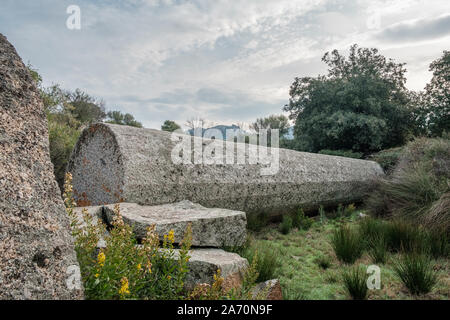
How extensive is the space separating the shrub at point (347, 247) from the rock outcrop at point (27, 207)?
10.2 feet

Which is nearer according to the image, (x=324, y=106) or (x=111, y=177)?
(x=111, y=177)

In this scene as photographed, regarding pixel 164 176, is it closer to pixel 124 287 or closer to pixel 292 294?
pixel 292 294

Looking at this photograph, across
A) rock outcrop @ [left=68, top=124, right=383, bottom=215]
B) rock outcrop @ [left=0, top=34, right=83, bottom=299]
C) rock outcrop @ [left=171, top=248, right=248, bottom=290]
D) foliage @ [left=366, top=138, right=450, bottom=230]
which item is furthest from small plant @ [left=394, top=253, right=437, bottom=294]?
rock outcrop @ [left=0, top=34, right=83, bottom=299]

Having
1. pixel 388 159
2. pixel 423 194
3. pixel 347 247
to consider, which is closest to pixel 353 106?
pixel 388 159

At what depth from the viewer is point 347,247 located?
3.60 metres

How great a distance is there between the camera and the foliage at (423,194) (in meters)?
4.46

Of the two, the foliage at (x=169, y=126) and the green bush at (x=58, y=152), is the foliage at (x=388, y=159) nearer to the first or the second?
the green bush at (x=58, y=152)

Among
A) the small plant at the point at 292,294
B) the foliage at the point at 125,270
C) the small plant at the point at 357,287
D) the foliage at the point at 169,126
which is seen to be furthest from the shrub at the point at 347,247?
the foliage at the point at 169,126

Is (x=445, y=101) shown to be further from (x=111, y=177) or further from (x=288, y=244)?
(x=111, y=177)

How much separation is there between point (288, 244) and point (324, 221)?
204 cm

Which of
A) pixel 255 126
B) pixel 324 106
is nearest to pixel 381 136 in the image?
pixel 324 106

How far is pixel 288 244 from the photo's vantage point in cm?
458

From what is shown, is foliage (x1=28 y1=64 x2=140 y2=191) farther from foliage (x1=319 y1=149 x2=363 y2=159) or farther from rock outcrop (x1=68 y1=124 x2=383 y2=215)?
foliage (x1=319 y1=149 x2=363 y2=159)
